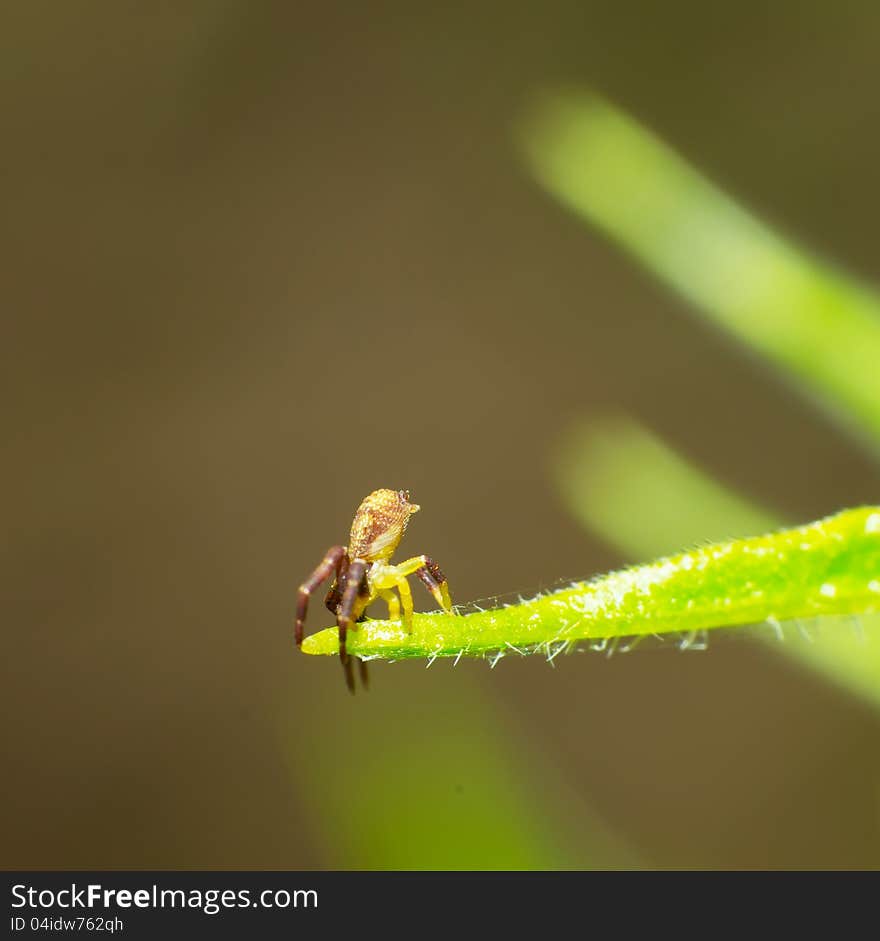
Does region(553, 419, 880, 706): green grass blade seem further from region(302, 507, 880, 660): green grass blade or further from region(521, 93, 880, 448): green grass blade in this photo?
region(302, 507, 880, 660): green grass blade

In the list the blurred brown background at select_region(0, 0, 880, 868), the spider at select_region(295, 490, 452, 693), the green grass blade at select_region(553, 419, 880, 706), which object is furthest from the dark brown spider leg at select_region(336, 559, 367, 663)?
the blurred brown background at select_region(0, 0, 880, 868)

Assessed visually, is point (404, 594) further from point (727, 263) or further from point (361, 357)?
point (361, 357)

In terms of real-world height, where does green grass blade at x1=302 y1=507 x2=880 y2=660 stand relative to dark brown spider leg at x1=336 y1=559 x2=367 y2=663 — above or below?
below

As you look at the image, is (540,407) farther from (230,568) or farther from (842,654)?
(842,654)

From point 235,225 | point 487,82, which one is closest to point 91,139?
point 235,225

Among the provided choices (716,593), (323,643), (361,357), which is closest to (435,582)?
(323,643)

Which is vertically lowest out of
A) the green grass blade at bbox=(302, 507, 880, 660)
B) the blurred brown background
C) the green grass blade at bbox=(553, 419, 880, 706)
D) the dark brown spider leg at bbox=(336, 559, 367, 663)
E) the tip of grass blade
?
the green grass blade at bbox=(302, 507, 880, 660)
